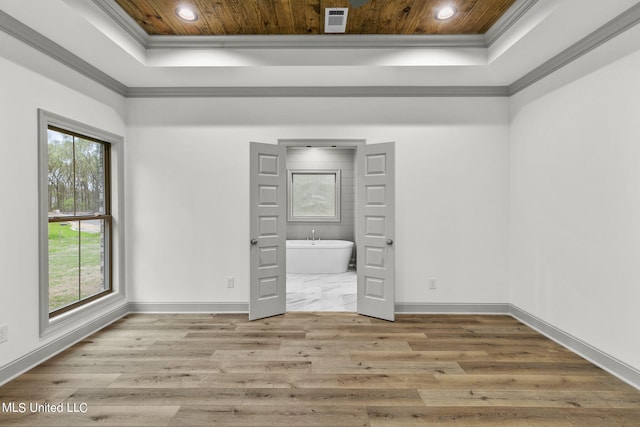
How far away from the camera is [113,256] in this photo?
12.8 feet

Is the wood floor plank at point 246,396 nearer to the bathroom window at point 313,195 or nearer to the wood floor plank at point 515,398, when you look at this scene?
the wood floor plank at point 515,398

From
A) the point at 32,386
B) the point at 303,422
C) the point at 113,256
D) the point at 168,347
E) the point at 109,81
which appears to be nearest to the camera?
the point at 303,422

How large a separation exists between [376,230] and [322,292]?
1.60m

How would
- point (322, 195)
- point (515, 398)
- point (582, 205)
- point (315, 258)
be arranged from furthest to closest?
point (322, 195)
point (315, 258)
point (582, 205)
point (515, 398)

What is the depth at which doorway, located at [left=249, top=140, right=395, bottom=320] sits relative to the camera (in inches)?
149

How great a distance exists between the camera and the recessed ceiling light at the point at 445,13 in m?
2.88

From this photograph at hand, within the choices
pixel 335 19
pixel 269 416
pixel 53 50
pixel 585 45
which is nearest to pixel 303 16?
pixel 335 19

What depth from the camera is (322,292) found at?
Answer: 4.99m

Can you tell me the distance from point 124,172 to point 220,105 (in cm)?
140

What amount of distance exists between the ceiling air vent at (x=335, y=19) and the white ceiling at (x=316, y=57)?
17cm

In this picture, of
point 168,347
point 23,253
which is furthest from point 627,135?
point 23,253

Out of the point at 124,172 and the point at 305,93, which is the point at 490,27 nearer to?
the point at 305,93

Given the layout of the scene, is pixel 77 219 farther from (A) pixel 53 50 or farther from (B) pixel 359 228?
(B) pixel 359 228

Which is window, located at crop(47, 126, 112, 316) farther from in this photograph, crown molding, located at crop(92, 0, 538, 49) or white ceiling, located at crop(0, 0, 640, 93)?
crown molding, located at crop(92, 0, 538, 49)
